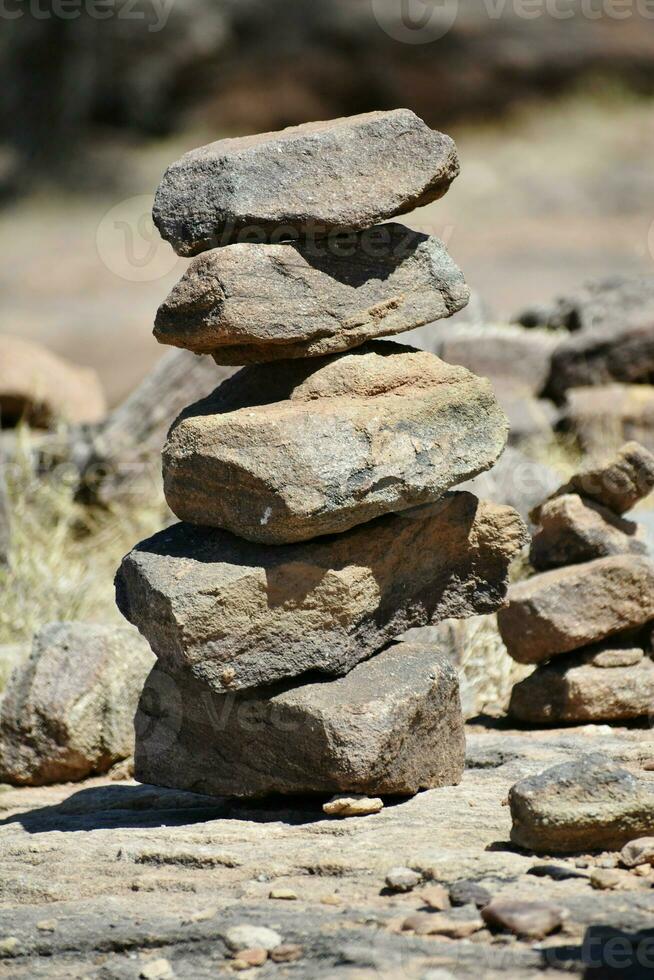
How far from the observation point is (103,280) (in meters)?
20.6

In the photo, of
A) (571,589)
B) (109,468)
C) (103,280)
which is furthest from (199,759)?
(103,280)

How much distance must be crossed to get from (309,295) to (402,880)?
5.66 ft

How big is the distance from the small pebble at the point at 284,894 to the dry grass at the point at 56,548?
3.44 m

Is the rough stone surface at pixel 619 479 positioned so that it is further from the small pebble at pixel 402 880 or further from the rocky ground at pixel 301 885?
the small pebble at pixel 402 880

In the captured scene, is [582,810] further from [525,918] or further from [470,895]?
[525,918]

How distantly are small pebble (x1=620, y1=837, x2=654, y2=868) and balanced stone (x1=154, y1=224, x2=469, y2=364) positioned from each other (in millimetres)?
1680

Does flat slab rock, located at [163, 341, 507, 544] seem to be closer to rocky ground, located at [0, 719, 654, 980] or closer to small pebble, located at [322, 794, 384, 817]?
small pebble, located at [322, 794, 384, 817]

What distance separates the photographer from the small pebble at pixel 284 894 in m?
3.25

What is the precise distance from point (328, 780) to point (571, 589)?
1.37 meters

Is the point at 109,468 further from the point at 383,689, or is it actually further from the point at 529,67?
the point at 529,67

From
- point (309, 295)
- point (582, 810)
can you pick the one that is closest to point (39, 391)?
point (309, 295)

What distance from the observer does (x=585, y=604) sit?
→ 4.82m

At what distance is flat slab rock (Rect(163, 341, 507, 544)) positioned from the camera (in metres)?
3.78

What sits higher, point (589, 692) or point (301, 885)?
point (589, 692)
